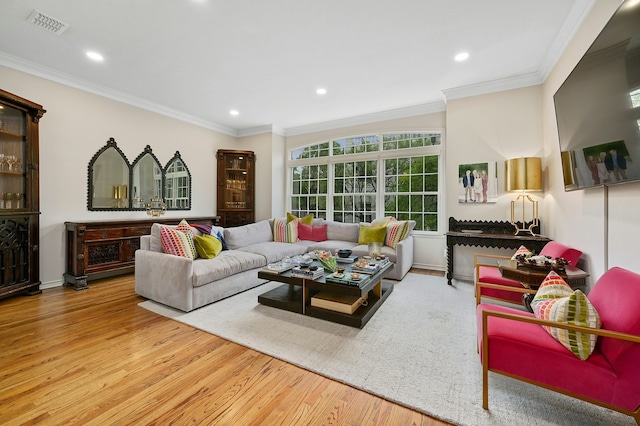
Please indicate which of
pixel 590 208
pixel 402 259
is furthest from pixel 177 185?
pixel 590 208

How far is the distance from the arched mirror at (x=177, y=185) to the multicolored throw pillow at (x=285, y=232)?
1928mm

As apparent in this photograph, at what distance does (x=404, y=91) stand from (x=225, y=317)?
4039 mm

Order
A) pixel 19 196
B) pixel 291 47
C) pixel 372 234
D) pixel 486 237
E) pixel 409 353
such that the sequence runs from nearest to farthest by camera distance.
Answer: pixel 409 353
pixel 291 47
pixel 19 196
pixel 486 237
pixel 372 234

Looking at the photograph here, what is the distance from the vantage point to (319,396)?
165 centimetres

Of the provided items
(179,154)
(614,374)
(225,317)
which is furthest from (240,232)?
(614,374)

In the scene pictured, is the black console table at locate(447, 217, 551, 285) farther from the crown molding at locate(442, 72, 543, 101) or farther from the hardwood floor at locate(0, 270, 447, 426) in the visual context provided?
the hardwood floor at locate(0, 270, 447, 426)

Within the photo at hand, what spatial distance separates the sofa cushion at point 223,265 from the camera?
2.89 meters

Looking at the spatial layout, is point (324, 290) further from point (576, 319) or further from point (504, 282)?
point (576, 319)

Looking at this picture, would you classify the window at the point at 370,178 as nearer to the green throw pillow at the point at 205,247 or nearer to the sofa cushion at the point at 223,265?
the sofa cushion at the point at 223,265

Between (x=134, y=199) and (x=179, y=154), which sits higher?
(x=179, y=154)

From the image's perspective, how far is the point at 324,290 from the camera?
289cm

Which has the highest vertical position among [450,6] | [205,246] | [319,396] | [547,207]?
[450,6]

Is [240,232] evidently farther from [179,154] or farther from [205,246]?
[179,154]

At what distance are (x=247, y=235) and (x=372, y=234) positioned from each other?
208 centimetres
